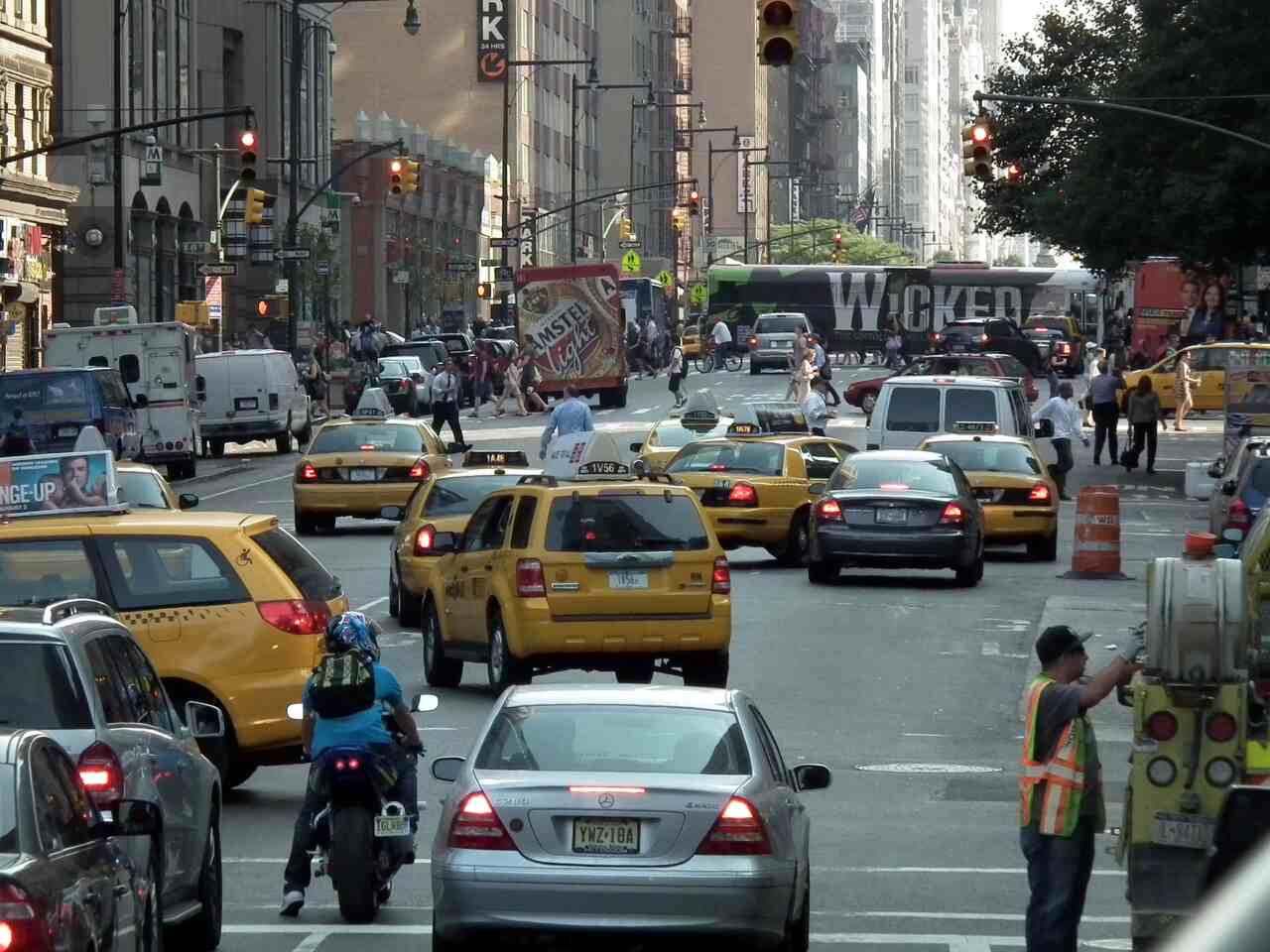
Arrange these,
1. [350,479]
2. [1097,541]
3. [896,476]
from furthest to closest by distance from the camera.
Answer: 1. [350,479]
2. [1097,541]
3. [896,476]

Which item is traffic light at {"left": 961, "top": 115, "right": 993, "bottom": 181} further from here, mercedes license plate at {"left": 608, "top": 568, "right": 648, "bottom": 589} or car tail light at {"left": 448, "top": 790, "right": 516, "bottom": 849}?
car tail light at {"left": 448, "top": 790, "right": 516, "bottom": 849}

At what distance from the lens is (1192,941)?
9.62ft

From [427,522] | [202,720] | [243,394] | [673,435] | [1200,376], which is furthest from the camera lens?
[1200,376]

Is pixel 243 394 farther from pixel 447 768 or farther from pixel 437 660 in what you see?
pixel 447 768

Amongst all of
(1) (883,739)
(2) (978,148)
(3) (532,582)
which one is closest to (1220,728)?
(1) (883,739)

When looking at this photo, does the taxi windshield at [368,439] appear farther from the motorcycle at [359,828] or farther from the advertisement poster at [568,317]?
the advertisement poster at [568,317]

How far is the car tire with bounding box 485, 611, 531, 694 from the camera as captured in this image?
63.1 ft

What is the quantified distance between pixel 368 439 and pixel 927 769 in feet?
60.4

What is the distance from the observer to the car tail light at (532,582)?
62.6ft

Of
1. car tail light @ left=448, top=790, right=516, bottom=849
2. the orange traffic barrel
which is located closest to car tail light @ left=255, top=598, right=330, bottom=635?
car tail light @ left=448, top=790, right=516, bottom=849

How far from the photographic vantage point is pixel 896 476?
28.1 metres

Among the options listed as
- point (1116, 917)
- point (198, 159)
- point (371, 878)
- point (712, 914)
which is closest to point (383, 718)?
point (371, 878)

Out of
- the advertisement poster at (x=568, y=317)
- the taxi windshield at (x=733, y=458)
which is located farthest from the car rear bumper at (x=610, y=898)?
the advertisement poster at (x=568, y=317)

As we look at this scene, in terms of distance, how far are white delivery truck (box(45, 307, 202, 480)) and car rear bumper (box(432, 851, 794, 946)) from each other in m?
36.6
